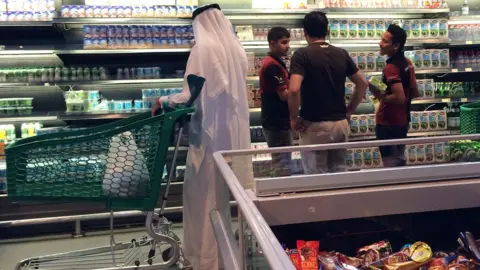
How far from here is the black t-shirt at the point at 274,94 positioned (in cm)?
334

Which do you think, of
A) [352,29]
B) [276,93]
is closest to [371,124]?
[352,29]

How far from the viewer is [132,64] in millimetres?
4727

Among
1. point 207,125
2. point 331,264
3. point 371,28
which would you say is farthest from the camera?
point 371,28

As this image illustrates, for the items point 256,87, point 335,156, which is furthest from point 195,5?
point 335,156

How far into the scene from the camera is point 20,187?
2.31m

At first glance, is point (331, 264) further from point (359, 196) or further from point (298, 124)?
point (298, 124)

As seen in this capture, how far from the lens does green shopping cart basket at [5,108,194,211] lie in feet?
7.57

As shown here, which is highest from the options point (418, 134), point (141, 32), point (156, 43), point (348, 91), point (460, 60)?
point (141, 32)

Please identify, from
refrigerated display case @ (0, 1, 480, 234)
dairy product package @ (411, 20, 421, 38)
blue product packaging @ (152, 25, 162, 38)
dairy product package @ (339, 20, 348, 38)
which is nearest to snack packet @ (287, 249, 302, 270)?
refrigerated display case @ (0, 1, 480, 234)

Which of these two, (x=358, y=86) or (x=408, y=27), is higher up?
(x=408, y=27)

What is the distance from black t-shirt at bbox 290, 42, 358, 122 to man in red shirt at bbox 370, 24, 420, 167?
1.84 feet

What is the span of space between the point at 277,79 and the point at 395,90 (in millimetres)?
833

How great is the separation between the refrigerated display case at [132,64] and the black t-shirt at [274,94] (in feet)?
3.40

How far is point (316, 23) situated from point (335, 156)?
1561 millimetres
